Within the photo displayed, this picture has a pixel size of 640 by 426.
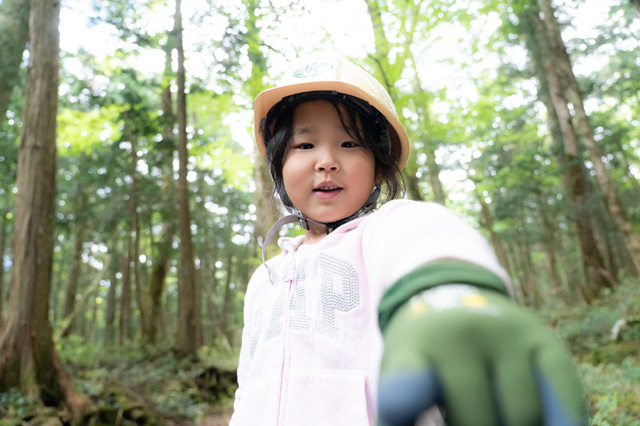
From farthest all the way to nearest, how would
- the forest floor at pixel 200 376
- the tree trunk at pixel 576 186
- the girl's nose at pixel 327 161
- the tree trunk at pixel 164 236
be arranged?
the tree trunk at pixel 164 236 < the tree trunk at pixel 576 186 < the forest floor at pixel 200 376 < the girl's nose at pixel 327 161

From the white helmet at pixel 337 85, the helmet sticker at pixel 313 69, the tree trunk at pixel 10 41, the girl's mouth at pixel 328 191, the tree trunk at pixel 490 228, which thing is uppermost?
the tree trunk at pixel 10 41

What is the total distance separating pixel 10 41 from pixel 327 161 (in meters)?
10.2

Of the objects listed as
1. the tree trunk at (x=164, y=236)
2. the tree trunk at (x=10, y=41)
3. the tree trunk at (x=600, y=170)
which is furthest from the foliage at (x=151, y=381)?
the tree trunk at (x=600, y=170)

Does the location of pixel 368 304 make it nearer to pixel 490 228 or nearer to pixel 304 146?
pixel 304 146

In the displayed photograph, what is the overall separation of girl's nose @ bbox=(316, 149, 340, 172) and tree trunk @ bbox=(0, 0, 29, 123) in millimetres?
9787

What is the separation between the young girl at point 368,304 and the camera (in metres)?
0.49

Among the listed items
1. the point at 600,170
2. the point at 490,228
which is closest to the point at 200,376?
the point at 600,170

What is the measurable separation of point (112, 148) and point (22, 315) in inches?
334

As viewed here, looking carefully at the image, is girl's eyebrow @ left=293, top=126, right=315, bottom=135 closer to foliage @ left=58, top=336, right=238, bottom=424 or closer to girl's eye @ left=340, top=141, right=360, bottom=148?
girl's eye @ left=340, top=141, right=360, bottom=148

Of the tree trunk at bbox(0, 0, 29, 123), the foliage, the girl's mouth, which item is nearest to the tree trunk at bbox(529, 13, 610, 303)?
the foliage

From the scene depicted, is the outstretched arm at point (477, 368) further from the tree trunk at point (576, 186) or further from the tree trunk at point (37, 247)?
the tree trunk at point (576, 186)

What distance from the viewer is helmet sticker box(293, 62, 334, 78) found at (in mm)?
1361

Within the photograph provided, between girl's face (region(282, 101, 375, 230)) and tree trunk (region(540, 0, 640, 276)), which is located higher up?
tree trunk (region(540, 0, 640, 276))

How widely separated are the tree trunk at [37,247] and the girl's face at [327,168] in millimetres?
5525
